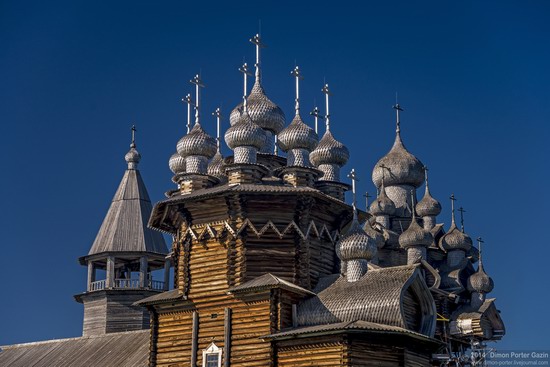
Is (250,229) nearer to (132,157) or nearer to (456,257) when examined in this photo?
(456,257)

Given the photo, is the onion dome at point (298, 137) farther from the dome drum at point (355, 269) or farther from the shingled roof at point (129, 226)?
the shingled roof at point (129, 226)

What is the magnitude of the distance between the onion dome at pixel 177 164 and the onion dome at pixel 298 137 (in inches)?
142

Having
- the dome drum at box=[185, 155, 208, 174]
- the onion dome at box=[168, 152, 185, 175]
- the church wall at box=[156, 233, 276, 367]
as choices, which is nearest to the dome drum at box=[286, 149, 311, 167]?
the dome drum at box=[185, 155, 208, 174]

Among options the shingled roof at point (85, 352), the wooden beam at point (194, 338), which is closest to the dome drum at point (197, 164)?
the wooden beam at point (194, 338)

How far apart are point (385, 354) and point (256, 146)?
687 centimetres

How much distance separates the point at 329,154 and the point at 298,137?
134 cm

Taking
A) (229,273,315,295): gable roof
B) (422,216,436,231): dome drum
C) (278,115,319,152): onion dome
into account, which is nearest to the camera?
(229,273,315,295): gable roof

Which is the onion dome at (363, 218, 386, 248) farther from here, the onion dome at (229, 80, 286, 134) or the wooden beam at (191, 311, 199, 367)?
the wooden beam at (191, 311, 199, 367)

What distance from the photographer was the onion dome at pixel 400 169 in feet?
126

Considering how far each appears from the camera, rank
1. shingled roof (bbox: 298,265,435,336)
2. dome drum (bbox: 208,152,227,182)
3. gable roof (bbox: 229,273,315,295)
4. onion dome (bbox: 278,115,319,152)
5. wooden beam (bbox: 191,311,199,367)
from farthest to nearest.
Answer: dome drum (bbox: 208,152,227,182) < onion dome (bbox: 278,115,319,152) < wooden beam (bbox: 191,311,199,367) < gable roof (bbox: 229,273,315,295) < shingled roof (bbox: 298,265,435,336)

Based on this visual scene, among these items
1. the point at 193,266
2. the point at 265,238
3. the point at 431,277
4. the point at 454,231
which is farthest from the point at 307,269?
the point at 454,231

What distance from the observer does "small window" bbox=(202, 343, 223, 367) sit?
23422mm

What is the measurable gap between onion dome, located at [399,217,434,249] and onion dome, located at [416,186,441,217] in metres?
2.98

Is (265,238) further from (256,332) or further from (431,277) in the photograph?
(431,277)
